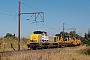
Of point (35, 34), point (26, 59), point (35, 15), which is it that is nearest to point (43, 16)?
point (35, 15)

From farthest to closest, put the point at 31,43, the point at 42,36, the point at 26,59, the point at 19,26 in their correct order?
the point at 42,36, the point at 31,43, the point at 19,26, the point at 26,59

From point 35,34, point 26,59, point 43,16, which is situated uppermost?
point 43,16

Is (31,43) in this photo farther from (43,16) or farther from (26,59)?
(26,59)

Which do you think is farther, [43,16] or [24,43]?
[24,43]

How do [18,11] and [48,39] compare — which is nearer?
[18,11]

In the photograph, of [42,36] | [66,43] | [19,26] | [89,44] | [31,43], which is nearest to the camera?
[89,44]

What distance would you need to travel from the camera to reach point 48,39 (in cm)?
4431

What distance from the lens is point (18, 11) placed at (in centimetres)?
3628

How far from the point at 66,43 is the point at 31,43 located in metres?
18.7

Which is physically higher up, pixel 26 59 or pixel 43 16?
pixel 43 16

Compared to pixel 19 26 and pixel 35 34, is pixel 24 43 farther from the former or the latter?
pixel 19 26

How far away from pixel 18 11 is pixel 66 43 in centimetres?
2384

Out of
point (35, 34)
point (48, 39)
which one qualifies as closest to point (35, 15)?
point (35, 34)

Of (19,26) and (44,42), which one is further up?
(19,26)
